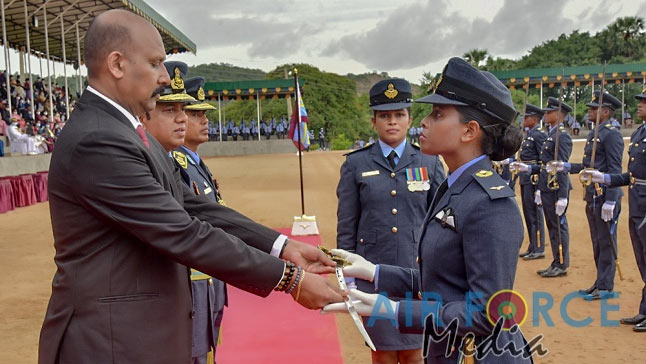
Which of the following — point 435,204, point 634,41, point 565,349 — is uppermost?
point 634,41

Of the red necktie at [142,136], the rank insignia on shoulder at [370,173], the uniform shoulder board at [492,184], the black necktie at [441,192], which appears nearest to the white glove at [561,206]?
the rank insignia on shoulder at [370,173]

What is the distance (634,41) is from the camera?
56.4 m

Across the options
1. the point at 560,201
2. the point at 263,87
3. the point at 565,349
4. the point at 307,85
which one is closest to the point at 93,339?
the point at 565,349

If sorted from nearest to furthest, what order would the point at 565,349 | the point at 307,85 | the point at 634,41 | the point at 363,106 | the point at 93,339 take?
the point at 93,339, the point at 565,349, the point at 634,41, the point at 307,85, the point at 363,106

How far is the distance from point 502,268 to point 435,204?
496mm

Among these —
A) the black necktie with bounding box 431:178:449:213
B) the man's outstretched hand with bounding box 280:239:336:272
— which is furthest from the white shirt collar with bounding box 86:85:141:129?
the black necktie with bounding box 431:178:449:213

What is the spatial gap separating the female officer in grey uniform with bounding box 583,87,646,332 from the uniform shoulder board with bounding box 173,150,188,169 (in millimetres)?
4698

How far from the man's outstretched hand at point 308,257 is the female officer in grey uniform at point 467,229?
42cm

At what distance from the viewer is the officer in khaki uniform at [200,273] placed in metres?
3.32

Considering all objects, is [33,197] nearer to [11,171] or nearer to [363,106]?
[11,171]

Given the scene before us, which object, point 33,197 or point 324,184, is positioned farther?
point 324,184

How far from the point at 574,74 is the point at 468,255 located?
3751 centimetres

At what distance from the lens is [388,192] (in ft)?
12.7

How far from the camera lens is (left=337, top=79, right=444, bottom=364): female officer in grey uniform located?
384 centimetres
